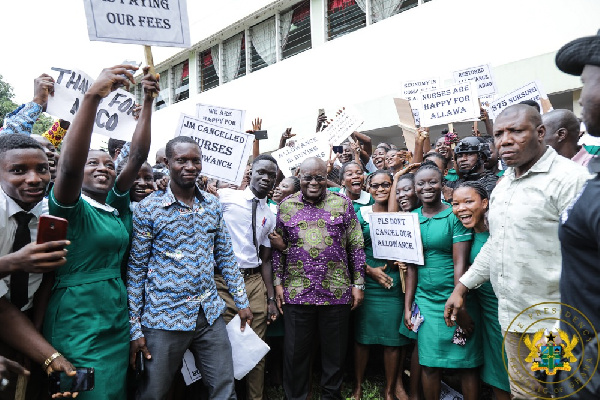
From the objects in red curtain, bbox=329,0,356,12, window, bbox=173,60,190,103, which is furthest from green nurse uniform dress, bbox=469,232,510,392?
window, bbox=173,60,190,103

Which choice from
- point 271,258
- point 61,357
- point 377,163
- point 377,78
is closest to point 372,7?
point 377,78

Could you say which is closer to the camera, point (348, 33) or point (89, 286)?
point (89, 286)

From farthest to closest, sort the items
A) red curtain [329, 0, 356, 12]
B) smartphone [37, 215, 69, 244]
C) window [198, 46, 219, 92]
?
1. window [198, 46, 219, 92]
2. red curtain [329, 0, 356, 12]
3. smartphone [37, 215, 69, 244]

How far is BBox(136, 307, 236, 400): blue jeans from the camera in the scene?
2857 millimetres

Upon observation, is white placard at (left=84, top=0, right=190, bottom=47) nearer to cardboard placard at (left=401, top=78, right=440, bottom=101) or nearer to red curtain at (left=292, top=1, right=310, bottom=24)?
cardboard placard at (left=401, top=78, right=440, bottom=101)

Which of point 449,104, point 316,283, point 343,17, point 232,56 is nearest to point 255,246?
point 316,283

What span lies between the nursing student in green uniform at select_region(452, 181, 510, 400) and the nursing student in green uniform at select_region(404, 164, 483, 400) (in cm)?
7

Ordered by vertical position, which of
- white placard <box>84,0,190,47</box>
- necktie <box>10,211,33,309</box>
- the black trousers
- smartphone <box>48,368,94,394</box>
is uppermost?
white placard <box>84,0,190,47</box>

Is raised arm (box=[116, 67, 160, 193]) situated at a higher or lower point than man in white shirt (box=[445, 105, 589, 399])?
higher

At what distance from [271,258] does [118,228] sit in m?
1.77

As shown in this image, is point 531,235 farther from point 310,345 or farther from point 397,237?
point 310,345

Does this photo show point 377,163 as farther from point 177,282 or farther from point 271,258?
point 177,282

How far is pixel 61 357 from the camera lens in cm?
226

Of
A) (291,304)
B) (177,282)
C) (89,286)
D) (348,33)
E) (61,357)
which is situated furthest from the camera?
(348,33)
